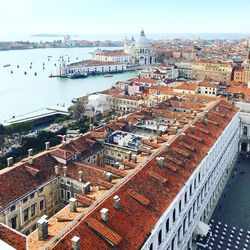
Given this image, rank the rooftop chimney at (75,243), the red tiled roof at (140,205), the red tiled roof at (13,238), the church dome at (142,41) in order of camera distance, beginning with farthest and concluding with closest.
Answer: the church dome at (142,41)
the red tiled roof at (140,205)
the red tiled roof at (13,238)
the rooftop chimney at (75,243)

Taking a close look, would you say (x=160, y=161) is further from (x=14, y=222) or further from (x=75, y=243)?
(x=75, y=243)

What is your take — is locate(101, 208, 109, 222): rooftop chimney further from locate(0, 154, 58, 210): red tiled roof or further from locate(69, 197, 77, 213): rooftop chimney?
locate(0, 154, 58, 210): red tiled roof

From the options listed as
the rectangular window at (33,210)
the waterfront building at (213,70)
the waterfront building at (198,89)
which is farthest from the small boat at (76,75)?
the rectangular window at (33,210)

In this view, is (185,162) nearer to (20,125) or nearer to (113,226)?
(113,226)

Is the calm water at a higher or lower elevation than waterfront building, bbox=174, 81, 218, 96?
lower

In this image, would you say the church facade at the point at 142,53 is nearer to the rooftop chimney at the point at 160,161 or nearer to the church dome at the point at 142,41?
the church dome at the point at 142,41

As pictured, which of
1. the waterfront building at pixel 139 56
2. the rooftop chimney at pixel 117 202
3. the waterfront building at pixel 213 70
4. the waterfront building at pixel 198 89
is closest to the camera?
the rooftop chimney at pixel 117 202

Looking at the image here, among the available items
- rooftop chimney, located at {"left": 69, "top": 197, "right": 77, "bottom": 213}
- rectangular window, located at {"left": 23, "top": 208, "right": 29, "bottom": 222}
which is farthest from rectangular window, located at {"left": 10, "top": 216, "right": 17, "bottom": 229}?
rooftop chimney, located at {"left": 69, "top": 197, "right": 77, "bottom": 213}

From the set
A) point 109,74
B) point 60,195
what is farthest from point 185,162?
point 109,74
